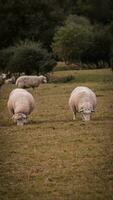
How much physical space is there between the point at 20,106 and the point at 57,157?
7.12m

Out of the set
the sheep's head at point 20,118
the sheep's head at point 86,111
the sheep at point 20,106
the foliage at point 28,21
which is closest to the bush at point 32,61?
the foliage at point 28,21

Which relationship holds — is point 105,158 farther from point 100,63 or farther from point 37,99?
point 100,63

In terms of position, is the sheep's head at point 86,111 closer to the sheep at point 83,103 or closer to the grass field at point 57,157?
the sheep at point 83,103

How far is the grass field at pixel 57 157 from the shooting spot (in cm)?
1111

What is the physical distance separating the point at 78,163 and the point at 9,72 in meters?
41.7

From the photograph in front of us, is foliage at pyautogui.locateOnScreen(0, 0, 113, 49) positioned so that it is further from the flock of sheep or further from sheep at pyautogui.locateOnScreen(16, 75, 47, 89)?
the flock of sheep

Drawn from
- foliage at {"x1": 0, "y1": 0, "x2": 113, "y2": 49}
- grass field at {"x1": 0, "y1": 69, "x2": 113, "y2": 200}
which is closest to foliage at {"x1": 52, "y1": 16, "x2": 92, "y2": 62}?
foliage at {"x1": 0, "y1": 0, "x2": 113, "y2": 49}

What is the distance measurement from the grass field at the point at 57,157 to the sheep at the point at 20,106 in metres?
0.28

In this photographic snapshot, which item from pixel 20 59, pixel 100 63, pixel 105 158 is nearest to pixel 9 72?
pixel 20 59

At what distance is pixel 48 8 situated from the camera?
72562mm

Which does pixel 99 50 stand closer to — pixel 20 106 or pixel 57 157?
pixel 20 106

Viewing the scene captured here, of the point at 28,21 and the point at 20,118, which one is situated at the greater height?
the point at 28,21

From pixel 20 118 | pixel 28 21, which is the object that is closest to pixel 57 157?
pixel 20 118

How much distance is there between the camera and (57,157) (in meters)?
14.1
